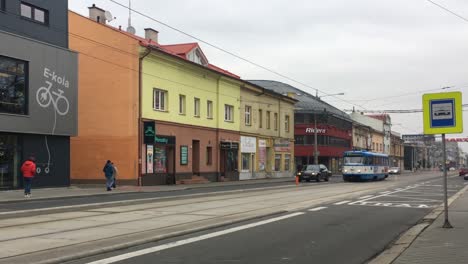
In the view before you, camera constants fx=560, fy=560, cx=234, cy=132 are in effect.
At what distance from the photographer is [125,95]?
35562 millimetres

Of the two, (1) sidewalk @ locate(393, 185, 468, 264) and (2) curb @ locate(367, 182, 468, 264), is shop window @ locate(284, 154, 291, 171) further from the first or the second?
(2) curb @ locate(367, 182, 468, 264)

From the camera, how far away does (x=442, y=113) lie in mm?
12492

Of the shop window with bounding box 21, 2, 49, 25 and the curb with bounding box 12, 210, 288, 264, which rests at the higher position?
the shop window with bounding box 21, 2, 49, 25

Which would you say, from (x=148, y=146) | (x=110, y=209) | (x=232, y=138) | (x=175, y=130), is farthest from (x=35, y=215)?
(x=232, y=138)

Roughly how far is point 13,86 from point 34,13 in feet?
13.7

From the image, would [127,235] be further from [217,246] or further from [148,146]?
[148,146]

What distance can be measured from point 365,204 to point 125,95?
19.2m

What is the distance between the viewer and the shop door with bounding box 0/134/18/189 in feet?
88.4

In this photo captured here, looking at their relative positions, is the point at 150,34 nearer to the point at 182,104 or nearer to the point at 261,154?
the point at 182,104

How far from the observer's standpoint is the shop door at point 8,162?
88.4 ft

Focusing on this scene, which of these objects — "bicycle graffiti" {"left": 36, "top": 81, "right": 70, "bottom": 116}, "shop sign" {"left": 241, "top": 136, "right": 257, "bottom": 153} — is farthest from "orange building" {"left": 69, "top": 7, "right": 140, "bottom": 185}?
"shop sign" {"left": 241, "top": 136, "right": 257, "bottom": 153}

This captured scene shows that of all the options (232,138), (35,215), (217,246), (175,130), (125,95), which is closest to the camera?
(217,246)

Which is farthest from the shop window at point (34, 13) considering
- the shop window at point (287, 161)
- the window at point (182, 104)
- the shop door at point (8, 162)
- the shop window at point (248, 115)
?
the shop window at point (287, 161)

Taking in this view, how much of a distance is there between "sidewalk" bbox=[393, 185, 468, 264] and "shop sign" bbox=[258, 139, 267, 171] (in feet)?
130
